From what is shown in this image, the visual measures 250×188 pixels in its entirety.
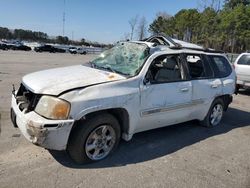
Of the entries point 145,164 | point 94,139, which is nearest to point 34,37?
point 94,139

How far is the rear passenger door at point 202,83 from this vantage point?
5625mm

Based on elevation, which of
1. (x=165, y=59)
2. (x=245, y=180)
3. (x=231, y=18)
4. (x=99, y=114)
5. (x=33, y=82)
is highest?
(x=231, y=18)

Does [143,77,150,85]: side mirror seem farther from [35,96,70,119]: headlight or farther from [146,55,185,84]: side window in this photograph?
[35,96,70,119]: headlight

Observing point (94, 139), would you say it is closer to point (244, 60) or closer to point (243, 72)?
point (243, 72)

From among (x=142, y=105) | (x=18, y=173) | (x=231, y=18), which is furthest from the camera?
(x=231, y=18)

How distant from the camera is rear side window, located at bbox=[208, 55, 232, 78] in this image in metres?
6.28

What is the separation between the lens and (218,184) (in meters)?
3.97

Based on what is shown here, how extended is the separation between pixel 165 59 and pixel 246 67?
6.95 m

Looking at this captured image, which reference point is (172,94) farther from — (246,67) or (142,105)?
(246,67)

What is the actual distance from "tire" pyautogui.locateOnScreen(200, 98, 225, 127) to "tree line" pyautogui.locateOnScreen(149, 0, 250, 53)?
4131cm

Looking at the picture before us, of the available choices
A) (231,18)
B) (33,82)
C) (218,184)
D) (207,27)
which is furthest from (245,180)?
(207,27)

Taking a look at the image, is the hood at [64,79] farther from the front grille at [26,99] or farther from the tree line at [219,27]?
the tree line at [219,27]

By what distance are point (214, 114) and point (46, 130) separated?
4.01m

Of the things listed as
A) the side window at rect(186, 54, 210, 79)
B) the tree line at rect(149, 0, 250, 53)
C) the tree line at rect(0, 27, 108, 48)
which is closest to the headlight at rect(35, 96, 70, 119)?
the side window at rect(186, 54, 210, 79)
